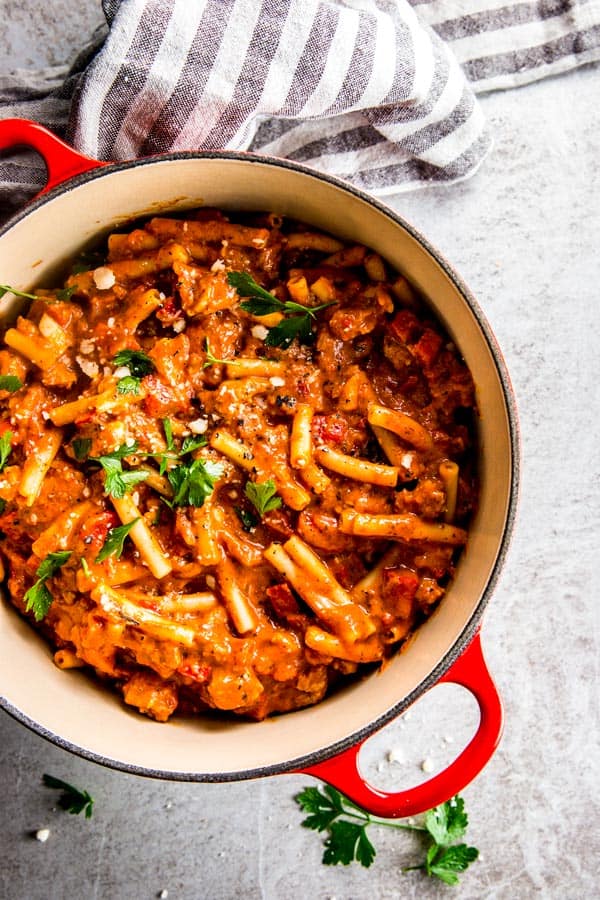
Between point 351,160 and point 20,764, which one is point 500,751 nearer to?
point 20,764

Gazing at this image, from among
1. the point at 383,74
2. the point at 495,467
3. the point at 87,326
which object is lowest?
the point at 495,467

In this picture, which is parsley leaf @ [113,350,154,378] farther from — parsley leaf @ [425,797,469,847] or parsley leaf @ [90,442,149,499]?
parsley leaf @ [425,797,469,847]

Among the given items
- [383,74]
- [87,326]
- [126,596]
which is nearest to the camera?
[126,596]

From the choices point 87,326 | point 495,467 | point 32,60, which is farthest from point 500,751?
point 32,60

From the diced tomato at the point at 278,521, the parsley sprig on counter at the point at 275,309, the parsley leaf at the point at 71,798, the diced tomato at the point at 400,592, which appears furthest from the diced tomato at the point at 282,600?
the parsley leaf at the point at 71,798

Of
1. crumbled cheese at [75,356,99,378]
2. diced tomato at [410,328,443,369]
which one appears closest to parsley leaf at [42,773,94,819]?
crumbled cheese at [75,356,99,378]

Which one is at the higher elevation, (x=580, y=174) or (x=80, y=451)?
(x=80, y=451)
